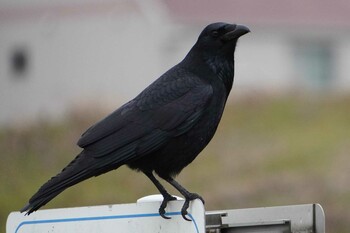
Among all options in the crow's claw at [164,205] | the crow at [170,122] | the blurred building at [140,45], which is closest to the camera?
the crow's claw at [164,205]

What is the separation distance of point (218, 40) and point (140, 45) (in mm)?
23008

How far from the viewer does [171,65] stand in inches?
1067

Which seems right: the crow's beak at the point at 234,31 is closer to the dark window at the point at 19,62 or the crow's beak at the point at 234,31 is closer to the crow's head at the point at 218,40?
the crow's head at the point at 218,40

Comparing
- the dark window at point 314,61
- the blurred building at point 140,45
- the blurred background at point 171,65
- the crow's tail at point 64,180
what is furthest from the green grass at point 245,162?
the crow's tail at point 64,180

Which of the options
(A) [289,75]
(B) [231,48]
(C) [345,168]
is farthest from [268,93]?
(B) [231,48]

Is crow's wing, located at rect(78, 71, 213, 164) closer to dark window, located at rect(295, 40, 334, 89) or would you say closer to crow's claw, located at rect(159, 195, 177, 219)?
crow's claw, located at rect(159, 195, 177, 219)

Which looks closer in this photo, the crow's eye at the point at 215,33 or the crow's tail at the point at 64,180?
the crow's tail at the point at 64,180

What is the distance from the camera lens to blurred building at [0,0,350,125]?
2809 cm

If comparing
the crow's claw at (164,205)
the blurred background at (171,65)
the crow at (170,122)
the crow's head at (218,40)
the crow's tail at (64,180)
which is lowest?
the crow's claw at (164,205)

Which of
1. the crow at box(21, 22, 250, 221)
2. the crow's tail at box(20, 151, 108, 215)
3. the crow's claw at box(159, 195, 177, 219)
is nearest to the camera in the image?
the crow's claw at box(159, 195, 177, 219)

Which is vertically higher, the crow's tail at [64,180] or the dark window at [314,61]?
the dark window at [314,61]

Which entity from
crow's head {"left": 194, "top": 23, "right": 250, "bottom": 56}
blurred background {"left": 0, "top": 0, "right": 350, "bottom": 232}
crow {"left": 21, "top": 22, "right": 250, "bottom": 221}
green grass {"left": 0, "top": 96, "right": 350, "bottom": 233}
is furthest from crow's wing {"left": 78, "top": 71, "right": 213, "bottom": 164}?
blurred background {"left": 0, "top": 0, "right": 350, "bottom": 232}

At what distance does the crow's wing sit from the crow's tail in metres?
0.09

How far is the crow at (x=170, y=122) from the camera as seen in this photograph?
5641 millimetres
